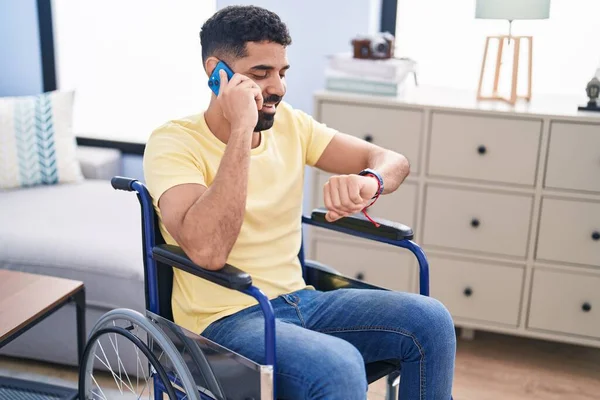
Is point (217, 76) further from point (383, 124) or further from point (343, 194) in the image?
point (383, 124)

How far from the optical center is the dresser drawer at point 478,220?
258 cm

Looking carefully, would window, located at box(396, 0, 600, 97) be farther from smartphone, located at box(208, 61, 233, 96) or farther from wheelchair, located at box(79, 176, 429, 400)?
smartphone, located at box(208, 61, 233, 96)

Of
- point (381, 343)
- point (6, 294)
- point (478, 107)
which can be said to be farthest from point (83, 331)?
point (478, 107)

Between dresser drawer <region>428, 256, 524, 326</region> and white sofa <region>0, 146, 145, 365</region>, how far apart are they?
1014 millimetres

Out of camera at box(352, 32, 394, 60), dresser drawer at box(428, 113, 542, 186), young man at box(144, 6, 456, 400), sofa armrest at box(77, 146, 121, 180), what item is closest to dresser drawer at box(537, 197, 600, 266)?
dresser drawer at box(428, 113, 542, 186)

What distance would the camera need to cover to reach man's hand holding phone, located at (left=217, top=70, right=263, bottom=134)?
62.3 inches

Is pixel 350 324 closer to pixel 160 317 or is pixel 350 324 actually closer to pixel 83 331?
pixel 160 317

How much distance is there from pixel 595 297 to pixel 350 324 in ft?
4.12

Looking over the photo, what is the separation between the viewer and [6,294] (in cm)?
212

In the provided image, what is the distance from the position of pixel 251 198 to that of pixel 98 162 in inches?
63.9

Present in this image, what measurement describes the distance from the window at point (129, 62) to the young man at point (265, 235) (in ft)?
5.20

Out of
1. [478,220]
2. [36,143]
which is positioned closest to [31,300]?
[36,143]

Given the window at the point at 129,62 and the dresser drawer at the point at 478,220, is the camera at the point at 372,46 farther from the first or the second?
the window at the point at 129,62

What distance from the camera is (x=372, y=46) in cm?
267
